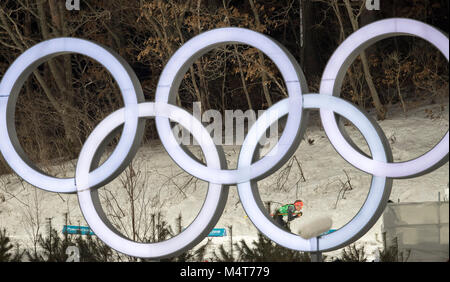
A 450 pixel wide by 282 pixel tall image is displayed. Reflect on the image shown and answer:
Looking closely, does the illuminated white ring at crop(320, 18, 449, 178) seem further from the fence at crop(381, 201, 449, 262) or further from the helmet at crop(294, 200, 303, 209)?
the helmet at crop(294, 200, 303, 209)

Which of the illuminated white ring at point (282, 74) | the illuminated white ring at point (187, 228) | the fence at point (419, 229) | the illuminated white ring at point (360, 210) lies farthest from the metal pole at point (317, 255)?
the fence at point (419, 229)

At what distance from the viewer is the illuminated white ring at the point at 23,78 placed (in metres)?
9.17

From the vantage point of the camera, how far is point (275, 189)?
15.8 meters

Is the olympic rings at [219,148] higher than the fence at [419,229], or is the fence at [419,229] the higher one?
the olympic rings at [219,148]

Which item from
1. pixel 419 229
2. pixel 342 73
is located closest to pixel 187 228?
pixel 342 73

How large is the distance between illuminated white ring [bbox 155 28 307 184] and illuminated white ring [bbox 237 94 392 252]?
115 millimetres

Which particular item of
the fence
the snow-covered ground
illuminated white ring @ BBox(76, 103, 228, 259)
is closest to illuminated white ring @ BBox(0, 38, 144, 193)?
illuminated white ring @ BBox(76, 103, 228, 259)

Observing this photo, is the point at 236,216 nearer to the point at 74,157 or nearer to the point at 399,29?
the point at 74,157

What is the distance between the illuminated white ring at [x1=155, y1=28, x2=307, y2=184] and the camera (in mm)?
8734

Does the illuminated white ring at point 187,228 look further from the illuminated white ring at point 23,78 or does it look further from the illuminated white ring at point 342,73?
the illuminated white ring at point 342,73

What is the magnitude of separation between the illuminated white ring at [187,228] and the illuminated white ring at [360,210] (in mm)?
346

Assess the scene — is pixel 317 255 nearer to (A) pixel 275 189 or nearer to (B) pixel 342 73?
(B) pixel 342 73

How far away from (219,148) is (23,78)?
2583 millimetres
